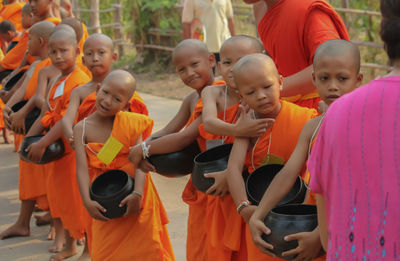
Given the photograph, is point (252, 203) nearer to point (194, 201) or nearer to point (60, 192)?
point (194, 201)

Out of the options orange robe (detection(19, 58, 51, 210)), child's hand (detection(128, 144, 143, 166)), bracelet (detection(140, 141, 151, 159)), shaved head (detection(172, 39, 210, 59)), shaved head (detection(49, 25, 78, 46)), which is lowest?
orange robe (detection(19, 58, 51, 210))

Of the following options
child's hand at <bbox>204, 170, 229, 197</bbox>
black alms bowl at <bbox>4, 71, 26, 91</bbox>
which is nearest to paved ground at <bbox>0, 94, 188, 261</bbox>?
black alms bowl at <bbox>4, 71, 26, 91</bbox>

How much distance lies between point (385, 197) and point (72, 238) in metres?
3.50

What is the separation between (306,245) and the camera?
2.20 m

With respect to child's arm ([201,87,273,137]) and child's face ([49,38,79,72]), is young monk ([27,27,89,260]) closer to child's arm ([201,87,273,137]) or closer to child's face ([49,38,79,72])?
child's face ([49,38,79,72])

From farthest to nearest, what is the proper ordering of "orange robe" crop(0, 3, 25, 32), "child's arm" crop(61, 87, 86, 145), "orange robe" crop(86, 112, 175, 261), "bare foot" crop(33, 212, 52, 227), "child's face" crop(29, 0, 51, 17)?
"orange robe" crop(0, 3, 25, 32) → "child's face" crop(29, 0, 51, 17) → "bare foot" crop(33, 212, 52, 227) → "child's arm" crop(61, 87, 86, 145) → "orange robe" crop(86, 112, 175, 261)

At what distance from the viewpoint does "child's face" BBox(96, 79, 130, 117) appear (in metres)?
3.78

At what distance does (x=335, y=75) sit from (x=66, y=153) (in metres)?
2.76

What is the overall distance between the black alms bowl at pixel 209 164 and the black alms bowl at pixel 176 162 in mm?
271

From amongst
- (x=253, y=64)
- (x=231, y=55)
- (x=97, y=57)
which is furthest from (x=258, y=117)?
(x=97, y=57)

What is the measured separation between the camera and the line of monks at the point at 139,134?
9.12ft

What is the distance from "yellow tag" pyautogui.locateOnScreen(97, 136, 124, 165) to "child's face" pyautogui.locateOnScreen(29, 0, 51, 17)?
9.18 ft

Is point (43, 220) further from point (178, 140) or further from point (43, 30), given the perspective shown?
point (178, 140)

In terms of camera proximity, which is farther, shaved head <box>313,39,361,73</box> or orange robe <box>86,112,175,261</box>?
orange robe <box>86,112,175,261</box>
